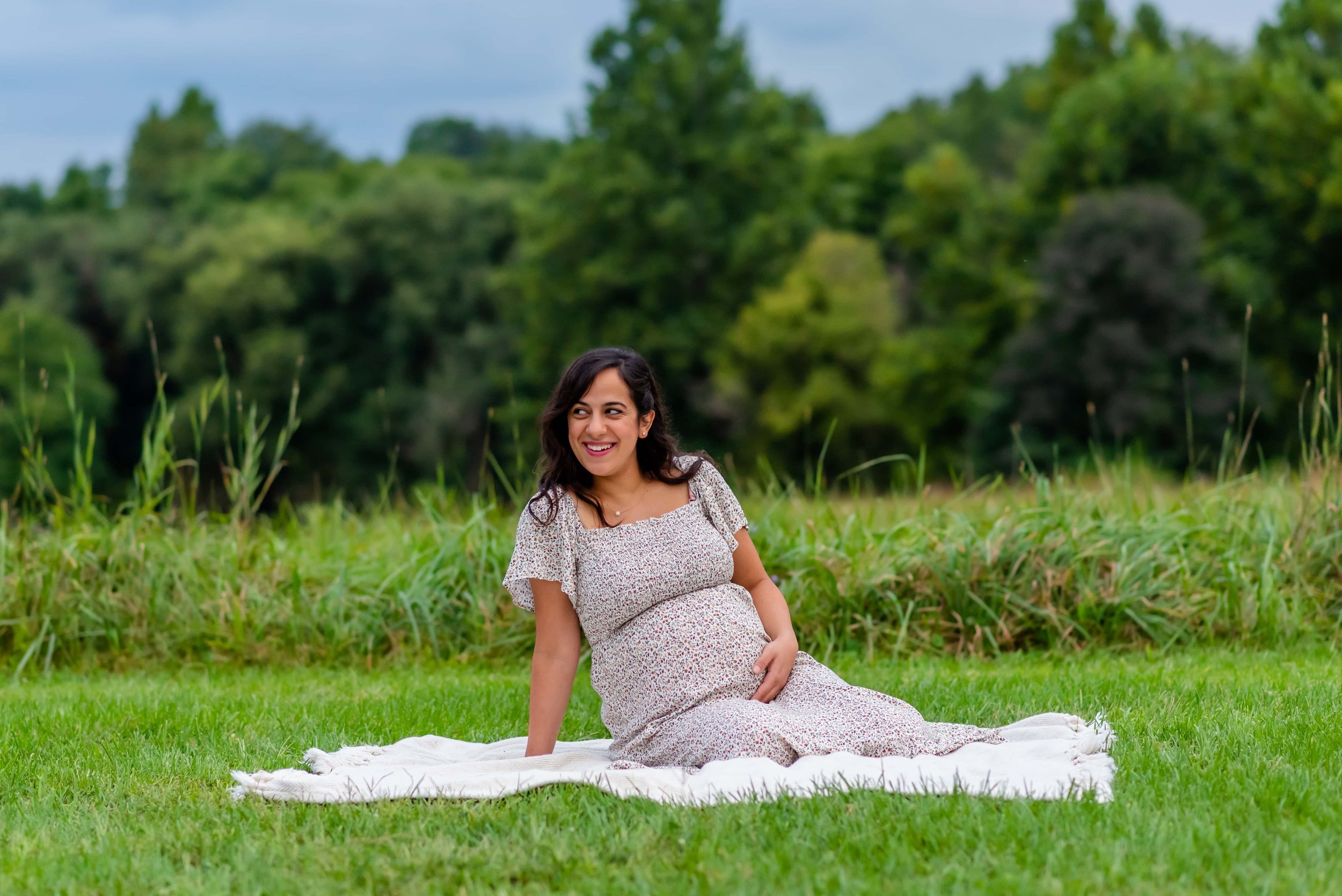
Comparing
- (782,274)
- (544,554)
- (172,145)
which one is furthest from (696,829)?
(172,145)

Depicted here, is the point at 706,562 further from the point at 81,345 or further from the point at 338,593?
the point at 81,345

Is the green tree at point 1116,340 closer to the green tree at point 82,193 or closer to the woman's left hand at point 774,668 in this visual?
the woman's left hand at point 774,668

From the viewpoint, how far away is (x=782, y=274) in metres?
33.4

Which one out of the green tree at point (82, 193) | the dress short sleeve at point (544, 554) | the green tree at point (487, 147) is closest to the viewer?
the dress short sleeve at point (544, 554)

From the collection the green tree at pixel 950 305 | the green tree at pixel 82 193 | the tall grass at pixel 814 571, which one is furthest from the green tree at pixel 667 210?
the tall grass at pixel 814 571

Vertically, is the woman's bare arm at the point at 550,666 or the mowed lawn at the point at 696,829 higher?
the woman's bare arm at the point at 550,666

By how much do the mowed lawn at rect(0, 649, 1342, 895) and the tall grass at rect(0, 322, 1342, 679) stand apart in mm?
1645

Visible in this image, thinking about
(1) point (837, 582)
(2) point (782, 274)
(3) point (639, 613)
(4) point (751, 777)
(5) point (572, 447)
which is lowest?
(1) point (837, 582)

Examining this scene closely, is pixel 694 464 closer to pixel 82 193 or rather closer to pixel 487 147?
pixel 82 193

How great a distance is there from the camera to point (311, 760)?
3.74m

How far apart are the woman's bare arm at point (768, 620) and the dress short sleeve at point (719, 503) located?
0.04 m

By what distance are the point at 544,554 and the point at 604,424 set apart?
0.39 metres

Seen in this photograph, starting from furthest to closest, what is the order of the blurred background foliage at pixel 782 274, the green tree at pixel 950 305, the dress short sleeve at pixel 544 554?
the green tree at pixel 950 305, the blurred background foliage at pixel 782 274, the dress short sleeve at pixel 544 554

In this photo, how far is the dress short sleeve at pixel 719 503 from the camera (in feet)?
12.6
